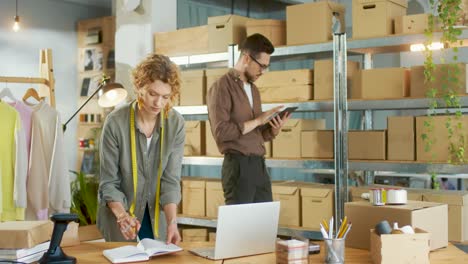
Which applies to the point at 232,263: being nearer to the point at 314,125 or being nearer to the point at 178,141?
the point at 178,141

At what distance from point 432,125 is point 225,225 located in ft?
8.15

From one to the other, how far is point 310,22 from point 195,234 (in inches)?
76.8

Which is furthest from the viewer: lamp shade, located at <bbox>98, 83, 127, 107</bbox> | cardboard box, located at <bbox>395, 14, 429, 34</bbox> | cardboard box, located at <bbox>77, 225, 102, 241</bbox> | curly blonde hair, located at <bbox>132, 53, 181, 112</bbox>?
cardboard box, located at <bbox>77, 225, 102, 241</bbox>

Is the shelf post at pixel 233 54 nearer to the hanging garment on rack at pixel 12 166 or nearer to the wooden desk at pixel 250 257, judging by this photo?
the hanging garment on rack at pixel 12 166

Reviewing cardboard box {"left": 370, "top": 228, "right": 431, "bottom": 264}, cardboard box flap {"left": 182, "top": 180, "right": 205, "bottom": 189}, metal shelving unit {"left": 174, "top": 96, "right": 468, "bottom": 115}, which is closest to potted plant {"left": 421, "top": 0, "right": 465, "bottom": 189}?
metal shelving unit {"left": 174, "top": 96, "right": 468, "bottom": 115}

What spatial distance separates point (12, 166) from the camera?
4793 millimetres

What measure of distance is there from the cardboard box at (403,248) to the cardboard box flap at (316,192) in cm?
246

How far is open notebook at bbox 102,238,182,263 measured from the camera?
2771mm

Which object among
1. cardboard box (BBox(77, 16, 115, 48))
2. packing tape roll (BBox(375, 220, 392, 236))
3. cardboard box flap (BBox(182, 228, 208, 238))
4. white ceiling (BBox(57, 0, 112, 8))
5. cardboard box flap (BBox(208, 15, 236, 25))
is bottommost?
cardboard box flap (BBox(182, 228, 208, 238))

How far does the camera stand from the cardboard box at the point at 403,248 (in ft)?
8.55

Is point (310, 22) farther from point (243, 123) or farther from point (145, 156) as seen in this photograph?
point (145, 156)

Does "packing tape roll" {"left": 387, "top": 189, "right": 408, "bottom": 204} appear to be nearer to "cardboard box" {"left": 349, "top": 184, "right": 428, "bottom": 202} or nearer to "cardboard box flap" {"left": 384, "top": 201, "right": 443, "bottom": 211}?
"cardboard box flap" {"left": 384, "top": 201, "right": 443, "bottom": 211}

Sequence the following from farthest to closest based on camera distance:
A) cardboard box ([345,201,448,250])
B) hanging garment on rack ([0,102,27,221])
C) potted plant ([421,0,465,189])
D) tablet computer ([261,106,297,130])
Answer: hanging garment on rack ([0,102,27,221]), potted plant ([421,0,465,189]), tablet computer ([261,106,297,130]), cardboard box ([345,201,448,250])

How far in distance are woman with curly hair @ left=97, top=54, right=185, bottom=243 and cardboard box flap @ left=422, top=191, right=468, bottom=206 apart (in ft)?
6.62
